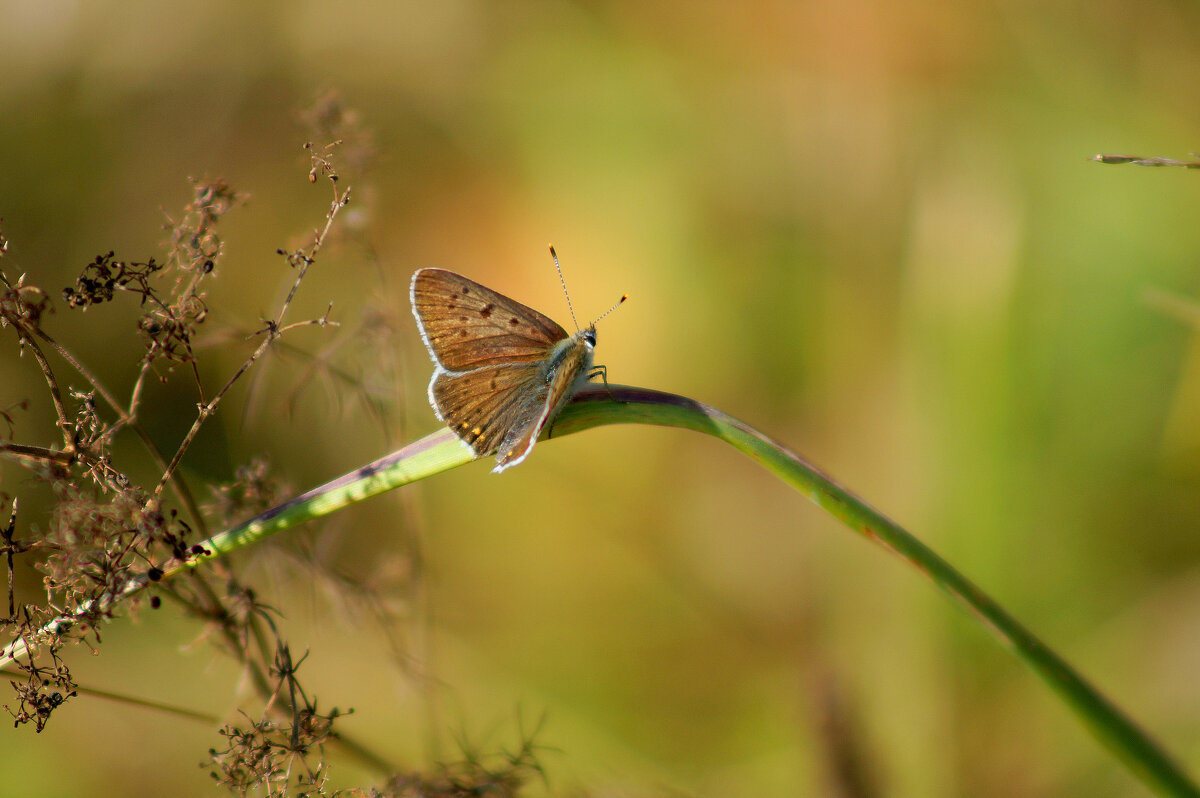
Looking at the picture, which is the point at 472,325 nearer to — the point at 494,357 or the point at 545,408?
the point at 494,357

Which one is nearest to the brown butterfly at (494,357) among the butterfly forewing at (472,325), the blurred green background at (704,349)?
the butterfly forewing at (472,325)

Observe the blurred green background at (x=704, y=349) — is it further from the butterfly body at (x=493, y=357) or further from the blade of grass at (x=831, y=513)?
the blade of grass at (x=831, y=513)

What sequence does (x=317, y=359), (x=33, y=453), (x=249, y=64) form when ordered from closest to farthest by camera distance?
1. (x=33, y=453)
2. (x=317, y=359)
3. (x=249, y=64)

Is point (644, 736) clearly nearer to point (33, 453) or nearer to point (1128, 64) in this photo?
point (33, 453)

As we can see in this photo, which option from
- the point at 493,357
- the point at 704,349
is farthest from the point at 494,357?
the point at 704,349

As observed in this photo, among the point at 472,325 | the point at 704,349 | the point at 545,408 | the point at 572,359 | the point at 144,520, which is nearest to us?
the point at 144,520

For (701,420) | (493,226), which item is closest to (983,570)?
(701,420)

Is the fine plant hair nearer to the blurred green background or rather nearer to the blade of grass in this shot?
the blade of grass
